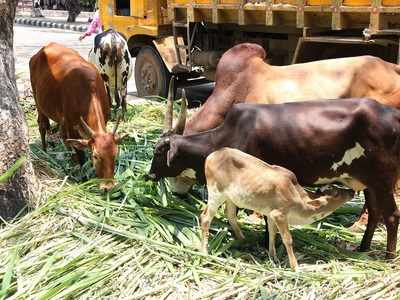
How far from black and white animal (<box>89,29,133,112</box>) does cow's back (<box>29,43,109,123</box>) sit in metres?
1.38

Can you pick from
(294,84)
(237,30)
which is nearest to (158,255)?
(294,84)

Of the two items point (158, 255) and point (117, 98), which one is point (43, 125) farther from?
point (158, 255)

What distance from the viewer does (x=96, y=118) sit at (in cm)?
564

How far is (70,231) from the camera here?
4289mm

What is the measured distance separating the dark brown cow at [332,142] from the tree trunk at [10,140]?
1363 millimetres

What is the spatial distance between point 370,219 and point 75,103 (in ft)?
9.63

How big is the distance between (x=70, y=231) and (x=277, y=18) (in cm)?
457

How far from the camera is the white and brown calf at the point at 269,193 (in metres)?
Answer: 3.75

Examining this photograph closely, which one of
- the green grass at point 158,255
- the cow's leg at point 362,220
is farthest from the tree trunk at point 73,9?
the cow's leg at point 362,220

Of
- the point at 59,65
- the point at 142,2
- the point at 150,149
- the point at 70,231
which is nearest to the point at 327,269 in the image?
the point at 70,231

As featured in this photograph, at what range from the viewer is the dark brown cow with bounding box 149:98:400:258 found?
3.97m

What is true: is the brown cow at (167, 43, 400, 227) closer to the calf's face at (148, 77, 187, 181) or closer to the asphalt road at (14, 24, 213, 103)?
the calf's face at (148, 77, 187, 181)

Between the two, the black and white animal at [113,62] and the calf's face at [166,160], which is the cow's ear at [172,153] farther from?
the black and white animal at [113,62]

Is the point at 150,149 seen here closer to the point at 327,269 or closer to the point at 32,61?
the point at 32,61
